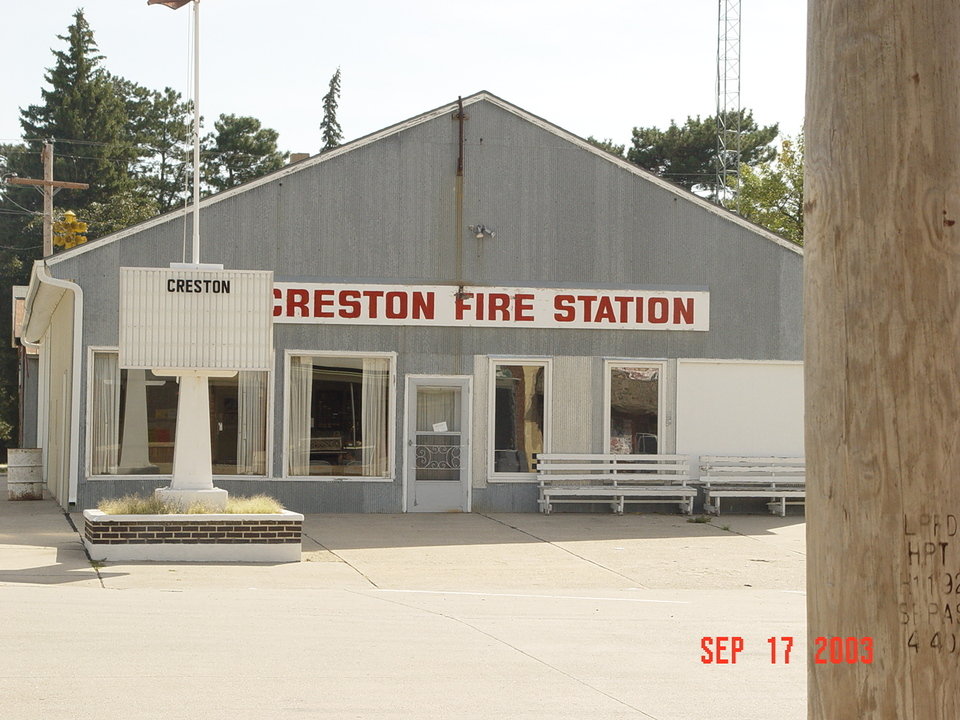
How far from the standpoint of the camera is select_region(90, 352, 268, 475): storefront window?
1753cm

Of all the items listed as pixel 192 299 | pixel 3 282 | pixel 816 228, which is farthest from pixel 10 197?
pixel 816 228

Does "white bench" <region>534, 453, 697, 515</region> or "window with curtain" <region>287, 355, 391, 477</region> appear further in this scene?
"white bench" <region>534, 453, 697, 515</region>

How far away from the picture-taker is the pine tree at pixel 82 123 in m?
56.8

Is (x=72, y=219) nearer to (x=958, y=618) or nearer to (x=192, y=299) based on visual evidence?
(x=192, y=299)

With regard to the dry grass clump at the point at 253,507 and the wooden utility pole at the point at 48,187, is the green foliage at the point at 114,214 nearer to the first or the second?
the wooden utility pole at the point at 48,187

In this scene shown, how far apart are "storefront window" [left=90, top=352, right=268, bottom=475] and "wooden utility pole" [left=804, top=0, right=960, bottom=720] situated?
15.7 metres

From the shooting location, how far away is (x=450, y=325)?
18484mm

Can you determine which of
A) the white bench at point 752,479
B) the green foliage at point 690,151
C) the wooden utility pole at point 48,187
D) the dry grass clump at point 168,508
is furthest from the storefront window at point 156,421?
the green foliage at point 690,151

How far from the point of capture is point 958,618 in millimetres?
2689

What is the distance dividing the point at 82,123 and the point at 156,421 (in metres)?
44.1

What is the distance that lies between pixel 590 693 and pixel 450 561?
6.61 m

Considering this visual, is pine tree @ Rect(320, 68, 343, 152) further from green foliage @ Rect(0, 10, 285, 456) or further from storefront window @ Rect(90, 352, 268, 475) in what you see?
storefront window @ Rect(90, 352, 268, 475)

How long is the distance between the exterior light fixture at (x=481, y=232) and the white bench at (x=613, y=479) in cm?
344

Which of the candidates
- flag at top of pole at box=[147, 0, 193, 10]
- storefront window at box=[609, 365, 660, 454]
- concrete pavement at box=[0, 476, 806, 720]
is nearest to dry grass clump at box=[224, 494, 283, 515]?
concrete pavement at box=[0, 476, 806, 720]
